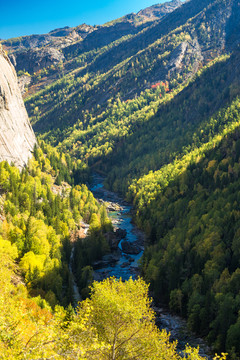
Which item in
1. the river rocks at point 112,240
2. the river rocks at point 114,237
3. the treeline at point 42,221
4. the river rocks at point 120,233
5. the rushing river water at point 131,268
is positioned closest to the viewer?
the rushing river water at point 131,268

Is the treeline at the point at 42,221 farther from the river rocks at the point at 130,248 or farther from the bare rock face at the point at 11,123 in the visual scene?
the river rocks at the point at 130,248

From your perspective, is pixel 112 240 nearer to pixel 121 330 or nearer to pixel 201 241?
pixel 201 241

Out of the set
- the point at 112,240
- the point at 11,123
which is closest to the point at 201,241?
the point at 112,240

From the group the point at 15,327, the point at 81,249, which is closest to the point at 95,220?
the point at 81,249

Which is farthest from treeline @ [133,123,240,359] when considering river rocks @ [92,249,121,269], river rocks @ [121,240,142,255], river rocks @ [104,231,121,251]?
river rocks @ [104,231,121,251]

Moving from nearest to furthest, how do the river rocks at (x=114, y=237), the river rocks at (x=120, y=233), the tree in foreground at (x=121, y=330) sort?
1. the tree in foreground at (x=121, y=330)
2. the river rocks at (x=114, y=237)
3. the river rocks at (x=120, y=233)

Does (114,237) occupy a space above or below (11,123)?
below

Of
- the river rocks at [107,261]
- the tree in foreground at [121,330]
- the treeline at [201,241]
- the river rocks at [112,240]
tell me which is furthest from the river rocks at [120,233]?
the tree in foreground at [121,330]
